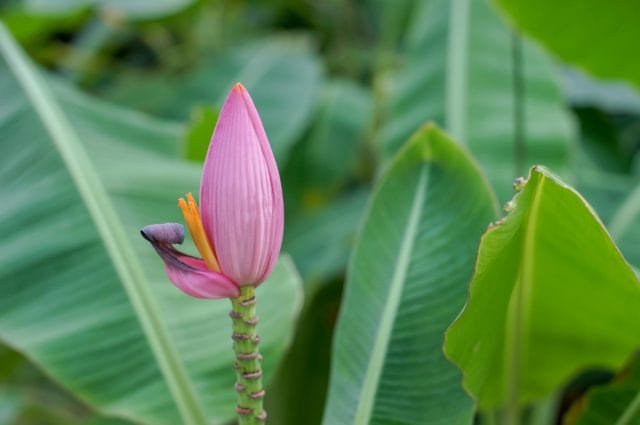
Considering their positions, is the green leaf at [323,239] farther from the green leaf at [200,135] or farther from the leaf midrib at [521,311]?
the leaf midrib at [521,311]

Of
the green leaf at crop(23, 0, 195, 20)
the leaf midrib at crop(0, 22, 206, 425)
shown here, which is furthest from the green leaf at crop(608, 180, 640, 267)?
the green leaf at crop(23, 0, 195, 20)

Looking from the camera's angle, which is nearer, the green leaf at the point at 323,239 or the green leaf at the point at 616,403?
the green leaf at the point at 616,403

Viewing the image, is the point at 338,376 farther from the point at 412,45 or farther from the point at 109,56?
the point at 109,56

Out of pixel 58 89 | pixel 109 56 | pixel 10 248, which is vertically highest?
pixel 109 56

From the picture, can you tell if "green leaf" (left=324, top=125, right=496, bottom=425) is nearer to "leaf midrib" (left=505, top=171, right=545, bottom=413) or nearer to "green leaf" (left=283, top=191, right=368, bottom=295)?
"leaf midrib" (left=505, top=171, right=545, bottom=413)

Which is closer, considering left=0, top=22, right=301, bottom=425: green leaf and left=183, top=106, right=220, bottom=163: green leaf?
left=0, top=22, right=301, bottom=425: green leaf

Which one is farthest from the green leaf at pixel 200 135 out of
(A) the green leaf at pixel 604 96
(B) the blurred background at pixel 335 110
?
(A) the green leaf at pixel 604 96

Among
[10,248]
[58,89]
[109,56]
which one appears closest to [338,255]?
[58,89]
